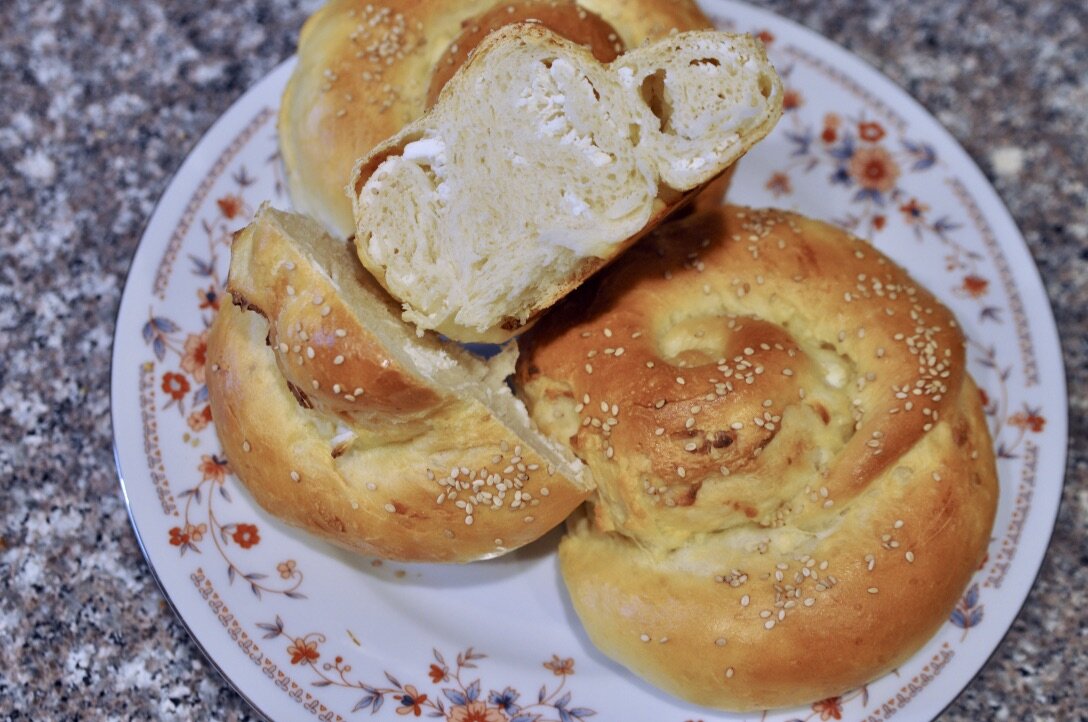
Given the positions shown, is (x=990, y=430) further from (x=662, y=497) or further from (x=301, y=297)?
(x=301, y=297)

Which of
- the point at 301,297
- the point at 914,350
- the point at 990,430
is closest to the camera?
the point at 301,297

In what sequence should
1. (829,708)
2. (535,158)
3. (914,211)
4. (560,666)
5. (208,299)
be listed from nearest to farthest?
(535,158), (829,708), (560,666), (208,299), (914,211)

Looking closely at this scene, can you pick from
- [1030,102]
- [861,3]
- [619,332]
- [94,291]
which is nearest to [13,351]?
[94,291]

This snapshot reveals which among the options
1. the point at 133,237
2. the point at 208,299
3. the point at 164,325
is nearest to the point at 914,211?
the point at 208,299

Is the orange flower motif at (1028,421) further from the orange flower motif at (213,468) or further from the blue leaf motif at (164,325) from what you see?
the blue leaf motif at (164,325)

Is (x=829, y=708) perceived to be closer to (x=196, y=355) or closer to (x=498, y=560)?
(x=498, y=560)

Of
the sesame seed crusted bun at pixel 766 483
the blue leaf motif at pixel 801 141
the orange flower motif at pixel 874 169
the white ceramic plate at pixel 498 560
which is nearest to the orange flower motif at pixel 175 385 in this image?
the white ceramic plate at pixel 498 560

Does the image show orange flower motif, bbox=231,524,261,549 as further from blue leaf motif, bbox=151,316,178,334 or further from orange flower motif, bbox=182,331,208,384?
blue leaf motif, bbox=151,316,178,334
